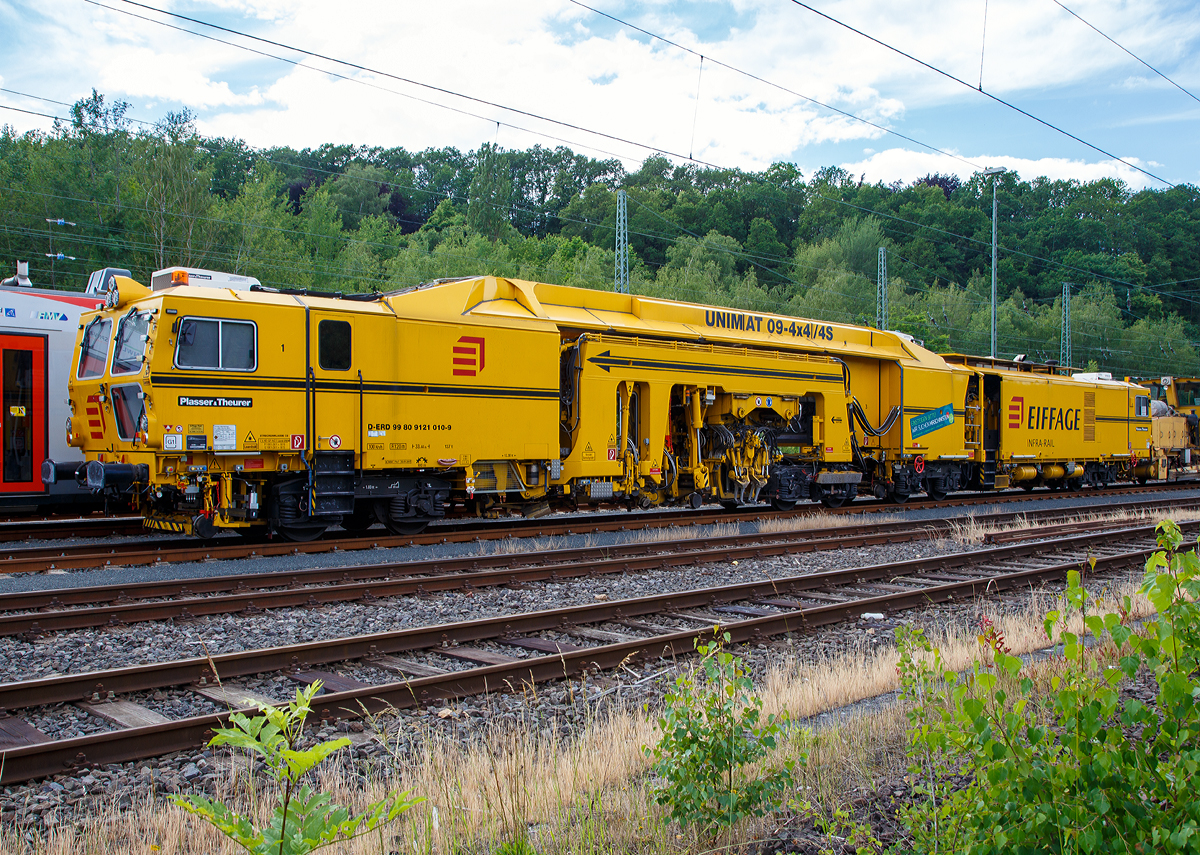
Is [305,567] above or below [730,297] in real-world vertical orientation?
below

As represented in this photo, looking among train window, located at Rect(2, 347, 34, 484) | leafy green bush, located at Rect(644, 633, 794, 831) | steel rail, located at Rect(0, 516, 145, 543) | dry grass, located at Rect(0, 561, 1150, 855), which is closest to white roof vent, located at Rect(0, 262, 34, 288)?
train window, located at Rect(2, 347, 34, 484)

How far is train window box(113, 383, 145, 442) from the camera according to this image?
10.8 m

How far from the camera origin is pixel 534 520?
1546 centimetres

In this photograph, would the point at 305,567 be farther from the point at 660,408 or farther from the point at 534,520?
the point at 660,408

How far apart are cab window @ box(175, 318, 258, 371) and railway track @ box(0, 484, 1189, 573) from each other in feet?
7.93

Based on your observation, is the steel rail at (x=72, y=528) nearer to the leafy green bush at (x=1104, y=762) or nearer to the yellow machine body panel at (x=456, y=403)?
the yellow machine body panel at (x=456, y=403)

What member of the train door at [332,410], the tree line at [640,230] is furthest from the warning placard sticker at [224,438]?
the tree line at [640,230]

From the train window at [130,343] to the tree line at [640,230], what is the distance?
27.3 meters

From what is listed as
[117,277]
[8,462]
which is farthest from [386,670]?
[8,462]

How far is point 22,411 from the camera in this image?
44.4 ft

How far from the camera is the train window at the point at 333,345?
1146cm

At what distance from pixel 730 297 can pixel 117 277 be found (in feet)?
126

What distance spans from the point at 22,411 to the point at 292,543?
5.89 meters

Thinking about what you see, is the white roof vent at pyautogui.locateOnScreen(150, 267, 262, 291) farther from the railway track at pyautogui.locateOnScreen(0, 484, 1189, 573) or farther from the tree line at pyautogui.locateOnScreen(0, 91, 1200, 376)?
the tree line at pyautogui.locateOnScreen(0, 91, 1200, 376)
